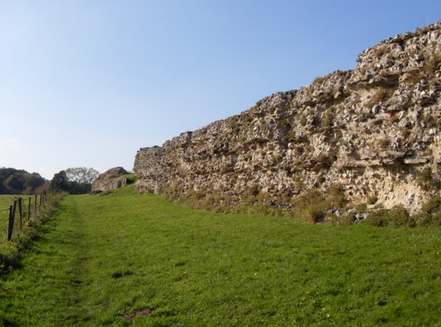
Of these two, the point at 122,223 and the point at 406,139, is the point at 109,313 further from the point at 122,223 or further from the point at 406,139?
the point at 122,223

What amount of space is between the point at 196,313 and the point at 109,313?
2.28 metres

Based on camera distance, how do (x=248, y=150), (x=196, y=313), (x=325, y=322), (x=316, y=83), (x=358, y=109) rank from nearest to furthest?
1. (x=325, y=322)
2. (x=196, y=313)
3. (x=358, y=109)
4. (x=316, y=83)
5. (x=248, y=150)

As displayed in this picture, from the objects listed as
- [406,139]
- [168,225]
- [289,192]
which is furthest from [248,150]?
[406,139]

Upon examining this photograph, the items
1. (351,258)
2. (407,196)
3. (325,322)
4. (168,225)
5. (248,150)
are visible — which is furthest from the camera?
(248,150)

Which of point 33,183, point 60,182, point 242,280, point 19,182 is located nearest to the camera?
point 242,280

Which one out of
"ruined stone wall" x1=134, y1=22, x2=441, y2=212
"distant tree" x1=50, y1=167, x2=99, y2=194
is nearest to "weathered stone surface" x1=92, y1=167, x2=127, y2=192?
"distant tree" x1=50, y1=167, x2=99, y2=194

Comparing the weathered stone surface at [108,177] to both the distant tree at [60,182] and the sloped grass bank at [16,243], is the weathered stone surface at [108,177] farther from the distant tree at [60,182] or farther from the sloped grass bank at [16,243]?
the sloped grass bank at [16,243]

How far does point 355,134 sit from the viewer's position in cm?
1622

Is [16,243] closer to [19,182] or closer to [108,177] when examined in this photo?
[108,177]

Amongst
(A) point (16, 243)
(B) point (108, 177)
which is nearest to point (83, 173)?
(B) point (108, 177)

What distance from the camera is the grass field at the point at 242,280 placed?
26.8 ft

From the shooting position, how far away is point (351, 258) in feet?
35.5

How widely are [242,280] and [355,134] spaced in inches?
347

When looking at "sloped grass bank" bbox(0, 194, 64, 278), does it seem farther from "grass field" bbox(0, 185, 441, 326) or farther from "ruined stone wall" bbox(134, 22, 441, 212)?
"ruined stone wall" bbox(134, 22, 441, 212)
